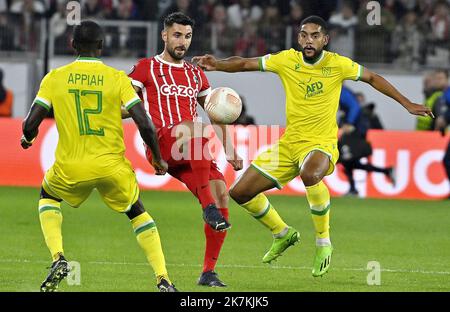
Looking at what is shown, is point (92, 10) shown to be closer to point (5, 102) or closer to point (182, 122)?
point (5, 102)

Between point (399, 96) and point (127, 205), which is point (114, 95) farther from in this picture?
point (399, 96)

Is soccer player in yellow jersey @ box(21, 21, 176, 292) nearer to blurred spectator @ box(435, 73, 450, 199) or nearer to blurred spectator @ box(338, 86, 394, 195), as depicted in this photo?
blurred spectator @ box(338, 86, 394, 195)

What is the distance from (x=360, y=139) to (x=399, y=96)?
30.3 ft

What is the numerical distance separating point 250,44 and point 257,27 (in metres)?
0.44

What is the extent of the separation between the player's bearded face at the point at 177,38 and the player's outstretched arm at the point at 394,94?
5.83ft

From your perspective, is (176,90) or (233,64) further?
(233,64)

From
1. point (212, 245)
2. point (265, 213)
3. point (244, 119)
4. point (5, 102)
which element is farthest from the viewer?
point (5, 102)

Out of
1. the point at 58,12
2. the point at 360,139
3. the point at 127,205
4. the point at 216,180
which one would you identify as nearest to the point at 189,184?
the point at 216,180

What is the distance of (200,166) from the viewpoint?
9.83 meters

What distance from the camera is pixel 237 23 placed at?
23719mm

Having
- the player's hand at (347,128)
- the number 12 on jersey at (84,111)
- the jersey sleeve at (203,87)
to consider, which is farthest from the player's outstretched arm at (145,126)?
the player's hand at (347,128)

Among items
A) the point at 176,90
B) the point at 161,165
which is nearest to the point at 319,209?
the point at 176,90

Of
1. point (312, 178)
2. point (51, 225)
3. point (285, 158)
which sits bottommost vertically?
point (51, 225)

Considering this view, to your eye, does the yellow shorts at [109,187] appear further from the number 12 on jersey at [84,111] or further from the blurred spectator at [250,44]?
the blurred spectator at [250,44]
